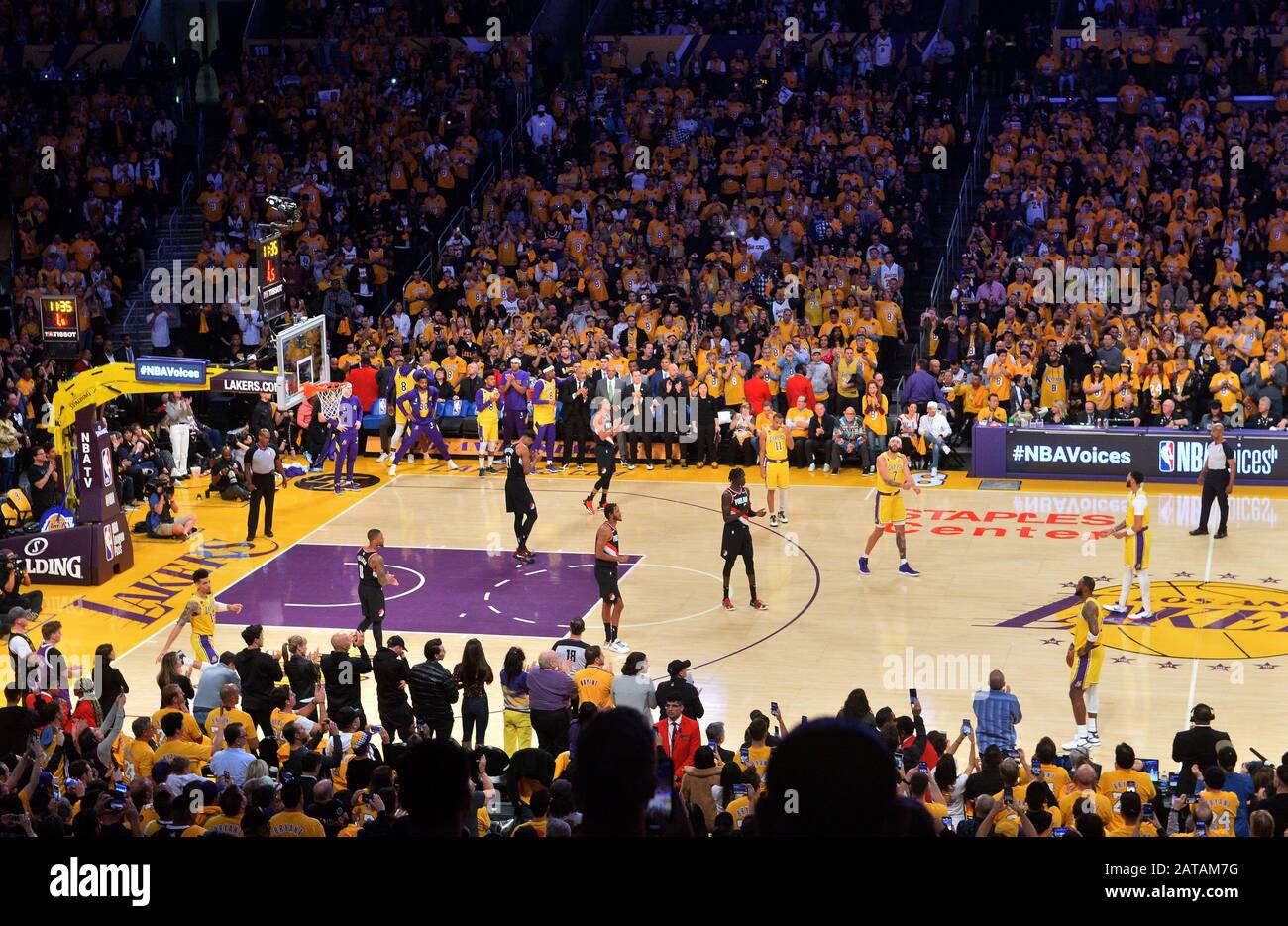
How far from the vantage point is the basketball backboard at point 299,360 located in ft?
70.2

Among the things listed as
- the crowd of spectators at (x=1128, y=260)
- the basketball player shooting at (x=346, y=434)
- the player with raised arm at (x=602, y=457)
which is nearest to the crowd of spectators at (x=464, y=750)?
the player with raised arm at (x=602, y=457)

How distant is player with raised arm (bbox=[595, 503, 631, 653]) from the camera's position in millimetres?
17562

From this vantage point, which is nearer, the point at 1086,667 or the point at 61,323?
the point at 1086,667

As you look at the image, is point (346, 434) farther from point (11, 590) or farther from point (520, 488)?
point (11, 590)

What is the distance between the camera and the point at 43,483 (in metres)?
22.1

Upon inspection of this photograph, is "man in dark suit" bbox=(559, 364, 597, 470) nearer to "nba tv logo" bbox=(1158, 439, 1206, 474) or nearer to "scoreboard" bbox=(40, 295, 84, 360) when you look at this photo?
"nba tv logo" bbox=(1158, 439, 1206, 474)

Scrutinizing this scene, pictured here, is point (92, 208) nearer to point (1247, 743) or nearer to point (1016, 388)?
point (1016, 388)

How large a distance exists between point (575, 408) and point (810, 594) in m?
8.69

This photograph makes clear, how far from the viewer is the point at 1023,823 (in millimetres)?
8938

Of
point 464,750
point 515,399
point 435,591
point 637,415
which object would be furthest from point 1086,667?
point 637,415

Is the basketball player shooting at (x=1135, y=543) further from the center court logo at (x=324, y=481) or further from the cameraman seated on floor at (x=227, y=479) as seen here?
the cameraman seated on floor at (x=227, y=479)

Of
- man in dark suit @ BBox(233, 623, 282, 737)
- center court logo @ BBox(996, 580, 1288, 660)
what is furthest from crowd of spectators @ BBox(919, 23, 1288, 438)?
man in dark suit @ BBox(233, 623, 282, 737)

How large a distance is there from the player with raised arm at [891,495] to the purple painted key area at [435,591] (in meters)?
3.33

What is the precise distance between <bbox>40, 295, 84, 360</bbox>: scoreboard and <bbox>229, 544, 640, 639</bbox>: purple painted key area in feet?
11.7
